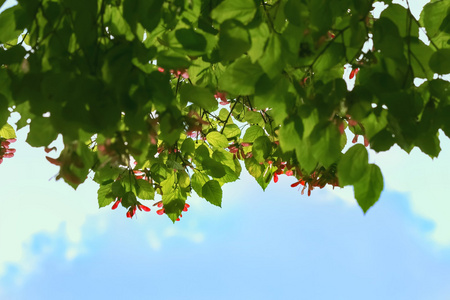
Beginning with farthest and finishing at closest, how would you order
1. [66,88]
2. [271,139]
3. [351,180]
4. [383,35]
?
[271,139], [351,180], [383,35], [66,88]

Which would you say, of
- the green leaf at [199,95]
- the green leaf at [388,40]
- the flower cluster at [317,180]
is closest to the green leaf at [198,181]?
the flower cluster at [317,180]

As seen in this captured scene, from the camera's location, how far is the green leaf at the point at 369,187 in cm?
177

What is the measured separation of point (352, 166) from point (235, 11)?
0.68m

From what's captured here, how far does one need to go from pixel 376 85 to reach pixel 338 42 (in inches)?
9.8

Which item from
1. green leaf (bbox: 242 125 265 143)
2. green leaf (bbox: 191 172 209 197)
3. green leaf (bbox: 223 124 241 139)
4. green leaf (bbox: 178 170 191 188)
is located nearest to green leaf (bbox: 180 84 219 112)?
green leaf (bbox: 191 172 209 197)

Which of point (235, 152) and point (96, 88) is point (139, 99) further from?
point (235, 152)

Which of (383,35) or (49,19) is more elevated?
(49,19)

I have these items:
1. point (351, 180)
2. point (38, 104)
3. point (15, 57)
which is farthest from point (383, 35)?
point (15, 57)

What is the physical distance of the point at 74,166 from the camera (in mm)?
1640

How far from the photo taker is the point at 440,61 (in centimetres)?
174

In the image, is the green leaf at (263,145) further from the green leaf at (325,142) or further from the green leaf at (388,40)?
the green leaf at (388,40)

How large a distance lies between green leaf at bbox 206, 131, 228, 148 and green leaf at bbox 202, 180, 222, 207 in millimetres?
Result: 482

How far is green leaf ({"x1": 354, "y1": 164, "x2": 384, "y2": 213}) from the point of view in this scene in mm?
1769

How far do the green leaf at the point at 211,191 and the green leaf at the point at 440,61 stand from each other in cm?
194
